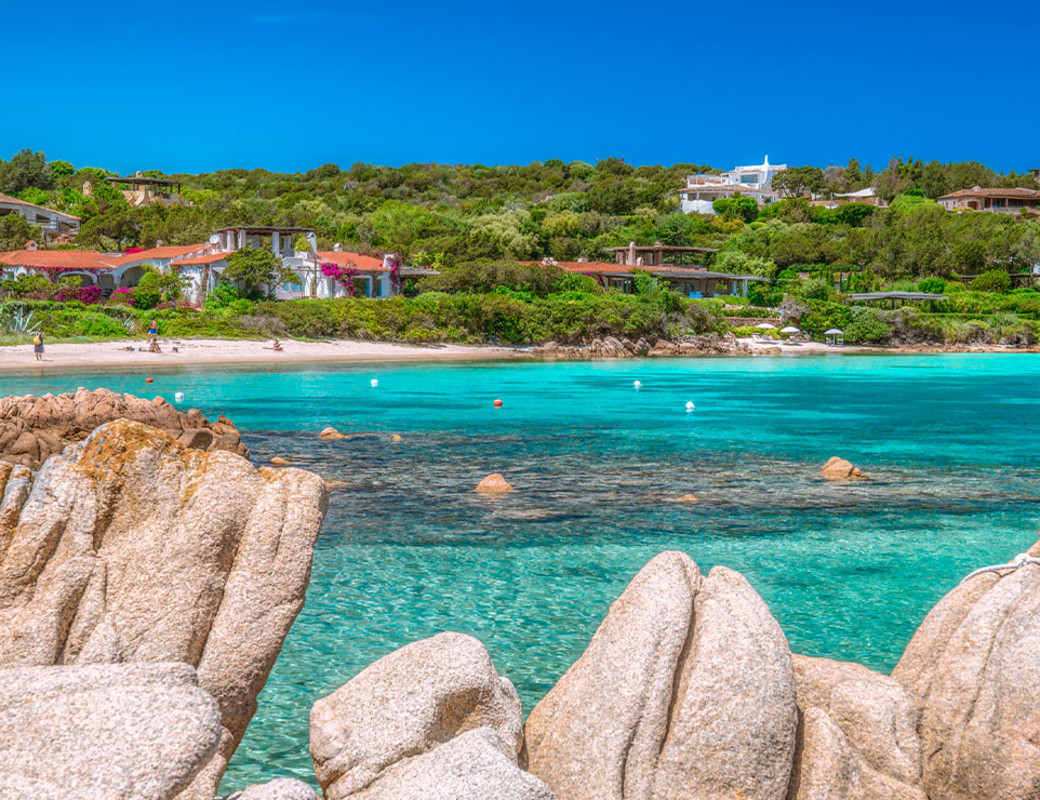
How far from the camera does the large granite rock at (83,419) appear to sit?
16.3 m

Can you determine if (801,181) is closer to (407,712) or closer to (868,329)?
(868,329)

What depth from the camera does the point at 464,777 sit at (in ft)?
13.9

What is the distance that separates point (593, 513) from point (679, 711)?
418 inches

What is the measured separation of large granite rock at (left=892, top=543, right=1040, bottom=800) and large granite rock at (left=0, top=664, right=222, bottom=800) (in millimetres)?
4024

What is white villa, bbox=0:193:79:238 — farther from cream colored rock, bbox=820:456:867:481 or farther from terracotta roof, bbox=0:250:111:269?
cream colored rock, bbox=820:456:867:481

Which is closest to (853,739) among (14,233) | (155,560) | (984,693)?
(984,693)

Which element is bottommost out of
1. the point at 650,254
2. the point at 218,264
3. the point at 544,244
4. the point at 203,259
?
the point at 218,264

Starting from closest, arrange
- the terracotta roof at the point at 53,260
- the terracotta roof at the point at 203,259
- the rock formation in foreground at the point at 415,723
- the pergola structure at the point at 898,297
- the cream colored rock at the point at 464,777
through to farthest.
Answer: the cream colored rock at the point at 464,777, the rock formation in foreground at the point at 415,723, the terracotta roof at the point at 53,260, the terracotta roof at the point at 203,259, the pergola structure at the point at 898,297

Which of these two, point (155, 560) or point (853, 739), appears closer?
point (155, 560)

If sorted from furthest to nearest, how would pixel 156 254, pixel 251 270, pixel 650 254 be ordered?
1. pixel 650 254
2. pixel 156 254
3. pixel 251 270

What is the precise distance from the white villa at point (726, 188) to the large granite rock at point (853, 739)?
139 meters

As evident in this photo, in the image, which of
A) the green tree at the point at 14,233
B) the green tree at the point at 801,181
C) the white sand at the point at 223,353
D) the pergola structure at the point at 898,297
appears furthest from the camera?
the green tree at the point at 801,181

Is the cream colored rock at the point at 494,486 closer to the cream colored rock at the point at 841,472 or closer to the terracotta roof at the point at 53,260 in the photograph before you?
the cream colored rock at the point at 841,472

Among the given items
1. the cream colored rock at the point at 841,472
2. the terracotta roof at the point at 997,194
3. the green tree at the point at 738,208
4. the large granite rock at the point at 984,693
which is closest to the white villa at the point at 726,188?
the green tree at the point at 738,208
